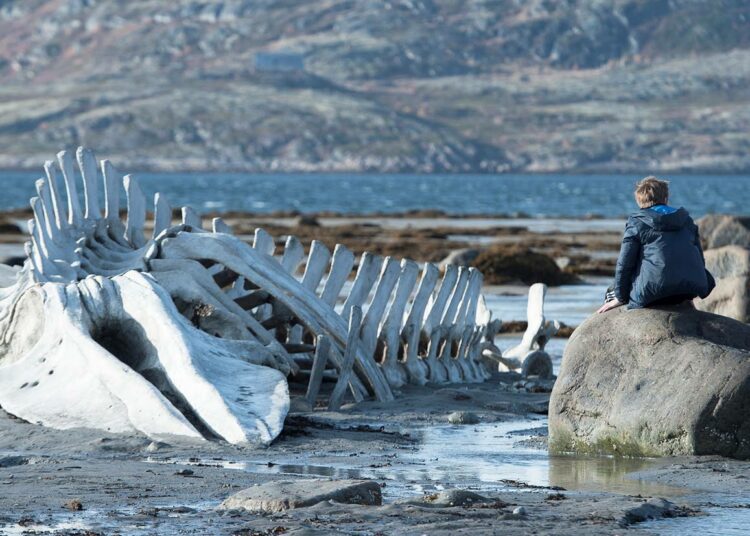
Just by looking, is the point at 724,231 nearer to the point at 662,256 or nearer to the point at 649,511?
the point at 662,256

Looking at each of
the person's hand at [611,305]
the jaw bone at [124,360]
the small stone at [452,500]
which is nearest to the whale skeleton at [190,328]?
the jaw bone at [124,360]

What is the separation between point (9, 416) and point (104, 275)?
5.11ft

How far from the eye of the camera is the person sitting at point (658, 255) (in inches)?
372

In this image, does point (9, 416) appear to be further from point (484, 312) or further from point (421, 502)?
point (484, 312)

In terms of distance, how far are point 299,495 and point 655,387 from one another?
284cm

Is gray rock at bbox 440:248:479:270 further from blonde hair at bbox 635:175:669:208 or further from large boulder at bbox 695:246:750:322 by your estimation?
blonde hair at bbox 635:175:669:208

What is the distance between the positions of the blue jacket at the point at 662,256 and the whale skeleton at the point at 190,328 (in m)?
2.23

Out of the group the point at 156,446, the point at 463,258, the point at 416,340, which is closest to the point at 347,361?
the point at 416,340

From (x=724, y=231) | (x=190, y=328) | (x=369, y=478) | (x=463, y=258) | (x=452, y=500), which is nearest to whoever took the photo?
(x=452, y=500)

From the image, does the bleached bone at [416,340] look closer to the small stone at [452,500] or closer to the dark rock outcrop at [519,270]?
the small stone at [452,500]

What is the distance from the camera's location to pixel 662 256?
9484 mm

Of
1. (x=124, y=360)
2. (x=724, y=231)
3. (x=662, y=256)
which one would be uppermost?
(x=662, y=256)

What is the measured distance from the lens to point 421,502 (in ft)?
24.1

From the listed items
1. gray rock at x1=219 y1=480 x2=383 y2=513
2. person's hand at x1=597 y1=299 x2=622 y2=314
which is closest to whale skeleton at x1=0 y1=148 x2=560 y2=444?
gray rock at x1=219 y1=480 x2=383 y2=513
